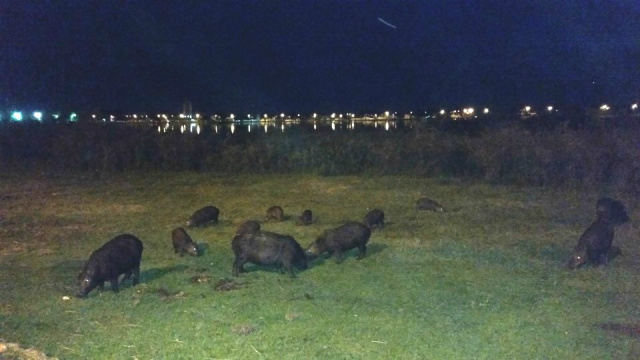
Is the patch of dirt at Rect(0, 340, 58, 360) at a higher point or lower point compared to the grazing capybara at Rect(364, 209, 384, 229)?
lower

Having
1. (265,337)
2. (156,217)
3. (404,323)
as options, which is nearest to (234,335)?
(265,337)

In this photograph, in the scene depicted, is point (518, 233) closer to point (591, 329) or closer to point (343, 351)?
point (591, 329)

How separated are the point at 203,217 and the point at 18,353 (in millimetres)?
8004

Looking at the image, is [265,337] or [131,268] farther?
[131,268]

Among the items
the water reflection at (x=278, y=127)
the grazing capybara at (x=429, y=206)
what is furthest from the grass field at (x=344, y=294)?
the water reflection at (x=278, y=127)

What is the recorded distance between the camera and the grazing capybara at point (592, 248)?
10.5m

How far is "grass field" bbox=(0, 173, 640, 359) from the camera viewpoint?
7.02 meters

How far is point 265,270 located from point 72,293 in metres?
2.92

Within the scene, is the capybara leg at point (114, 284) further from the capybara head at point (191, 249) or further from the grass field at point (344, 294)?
the capybara head at point (191, 249)

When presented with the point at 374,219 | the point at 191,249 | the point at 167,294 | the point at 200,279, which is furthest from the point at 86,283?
the point at 374,219

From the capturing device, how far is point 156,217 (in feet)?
52.6

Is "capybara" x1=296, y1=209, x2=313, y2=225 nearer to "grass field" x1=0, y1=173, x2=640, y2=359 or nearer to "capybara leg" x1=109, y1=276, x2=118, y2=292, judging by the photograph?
"grass field" x1=0, y1=173, x2=640, y2=359

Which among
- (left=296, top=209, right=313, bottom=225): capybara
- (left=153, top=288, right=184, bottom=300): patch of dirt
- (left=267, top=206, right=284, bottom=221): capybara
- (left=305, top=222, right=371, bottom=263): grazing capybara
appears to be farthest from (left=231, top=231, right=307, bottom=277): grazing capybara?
(left=267, top=206, right=284, bottom=221): capybara

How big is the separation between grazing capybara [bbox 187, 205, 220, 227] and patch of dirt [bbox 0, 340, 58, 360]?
7589mm
